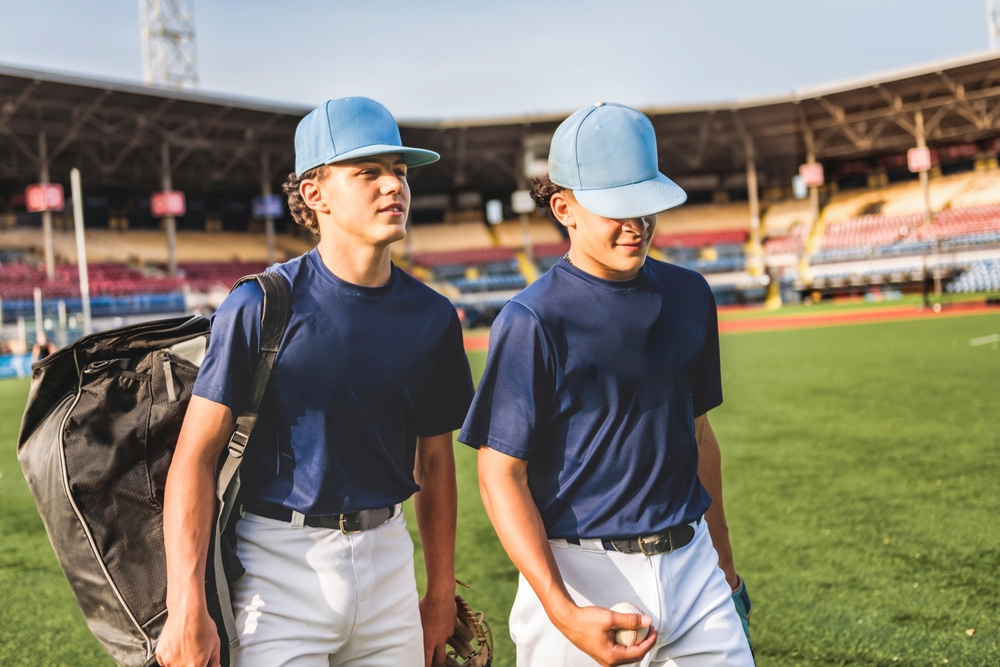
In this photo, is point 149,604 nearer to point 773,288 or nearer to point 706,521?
point 706,521

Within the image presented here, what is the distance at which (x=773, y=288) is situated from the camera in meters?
42.6

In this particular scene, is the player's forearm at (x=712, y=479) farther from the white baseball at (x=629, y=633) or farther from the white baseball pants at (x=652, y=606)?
the white baseball at (x=629, y=633)

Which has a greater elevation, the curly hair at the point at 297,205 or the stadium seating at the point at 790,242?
the curly hair at the point at 297,205

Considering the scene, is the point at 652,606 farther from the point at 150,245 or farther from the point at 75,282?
the point at 150,245

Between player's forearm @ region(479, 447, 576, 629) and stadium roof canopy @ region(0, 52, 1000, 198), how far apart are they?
109 ft

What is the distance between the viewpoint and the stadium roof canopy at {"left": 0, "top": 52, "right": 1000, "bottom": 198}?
33062 millimetres

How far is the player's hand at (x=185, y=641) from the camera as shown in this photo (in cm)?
180

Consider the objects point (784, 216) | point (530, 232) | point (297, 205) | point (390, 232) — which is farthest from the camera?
point (530, 232)

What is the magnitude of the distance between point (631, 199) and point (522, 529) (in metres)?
0.81

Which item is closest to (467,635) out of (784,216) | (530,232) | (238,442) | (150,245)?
(238,442)

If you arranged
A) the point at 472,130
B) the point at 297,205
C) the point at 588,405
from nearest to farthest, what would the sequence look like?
the point at 588,405, the point at 297,205, the point at 472,130

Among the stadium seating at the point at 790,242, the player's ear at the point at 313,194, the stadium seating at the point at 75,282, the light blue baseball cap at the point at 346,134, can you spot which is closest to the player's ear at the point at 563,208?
the light blue baseball cap at the point at 346,134

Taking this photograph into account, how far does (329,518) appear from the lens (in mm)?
2041

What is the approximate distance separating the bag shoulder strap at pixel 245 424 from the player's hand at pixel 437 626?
55 cm
